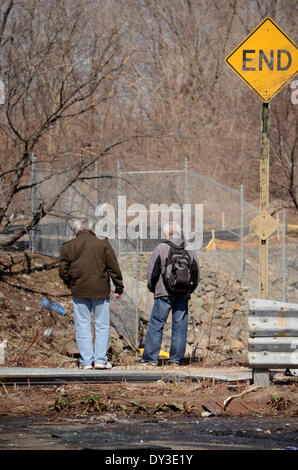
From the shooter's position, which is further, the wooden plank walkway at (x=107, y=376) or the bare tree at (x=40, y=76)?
the bare tree at (x=40, y=76)

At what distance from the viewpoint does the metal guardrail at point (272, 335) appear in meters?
6.99

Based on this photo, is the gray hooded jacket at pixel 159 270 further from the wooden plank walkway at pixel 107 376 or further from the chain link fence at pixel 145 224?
the chain link fence at pixel 145 224

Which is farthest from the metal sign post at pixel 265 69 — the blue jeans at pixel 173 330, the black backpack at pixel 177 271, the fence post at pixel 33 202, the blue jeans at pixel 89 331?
the fence post at pixel 33 202

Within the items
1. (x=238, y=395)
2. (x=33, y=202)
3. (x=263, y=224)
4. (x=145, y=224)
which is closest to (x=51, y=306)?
(x=33, y=202)

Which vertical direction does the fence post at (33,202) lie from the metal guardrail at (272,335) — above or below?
above

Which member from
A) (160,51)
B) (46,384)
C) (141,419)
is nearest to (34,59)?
(46,384)

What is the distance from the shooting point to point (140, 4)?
154 ft

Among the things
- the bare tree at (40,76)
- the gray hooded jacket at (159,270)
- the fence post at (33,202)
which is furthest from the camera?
the fence post at (33,202)

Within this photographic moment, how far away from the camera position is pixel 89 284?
8742 mm

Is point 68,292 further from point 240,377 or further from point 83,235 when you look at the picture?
point 240,377

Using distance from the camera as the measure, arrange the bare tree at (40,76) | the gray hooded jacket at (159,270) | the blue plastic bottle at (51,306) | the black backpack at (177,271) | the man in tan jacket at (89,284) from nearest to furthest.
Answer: the man in tan jacket at (89,284) < the black backpack at (177,271) < the gray hooded jacket at (159,270) < the bare tree at (40,76) < the blue plastic bottle at (51,306)

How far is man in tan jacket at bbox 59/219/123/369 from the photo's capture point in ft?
28.7

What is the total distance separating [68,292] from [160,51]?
32.6 meters

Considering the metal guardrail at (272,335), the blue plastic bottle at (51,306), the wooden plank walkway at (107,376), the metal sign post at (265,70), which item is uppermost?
the metal sign post at (265,70)
